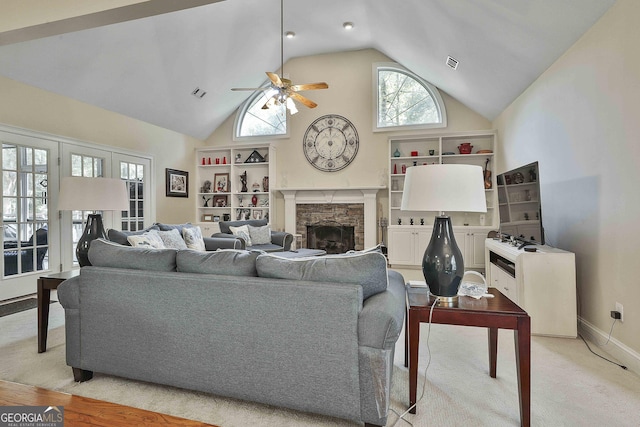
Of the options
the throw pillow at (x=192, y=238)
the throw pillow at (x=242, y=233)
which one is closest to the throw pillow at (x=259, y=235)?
the throw pillow at (x=242, y=233)

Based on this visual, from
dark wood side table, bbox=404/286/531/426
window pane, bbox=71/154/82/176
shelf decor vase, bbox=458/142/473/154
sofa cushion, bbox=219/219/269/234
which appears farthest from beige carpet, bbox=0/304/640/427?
shelf decor vase, bbox=458/142/473/154

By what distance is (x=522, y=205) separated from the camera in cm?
338

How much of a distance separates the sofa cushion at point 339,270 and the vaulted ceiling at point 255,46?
183 centimetres

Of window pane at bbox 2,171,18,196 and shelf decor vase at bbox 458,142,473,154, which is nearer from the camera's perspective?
window pane at bbox 2,171,18,196

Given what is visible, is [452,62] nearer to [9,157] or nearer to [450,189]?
[450,189]

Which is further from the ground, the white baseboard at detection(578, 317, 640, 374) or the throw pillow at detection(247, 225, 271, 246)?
the throw pillow at detection(247, 225, 271, 246)

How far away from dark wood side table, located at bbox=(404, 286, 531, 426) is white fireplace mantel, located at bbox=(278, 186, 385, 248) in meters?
4.32

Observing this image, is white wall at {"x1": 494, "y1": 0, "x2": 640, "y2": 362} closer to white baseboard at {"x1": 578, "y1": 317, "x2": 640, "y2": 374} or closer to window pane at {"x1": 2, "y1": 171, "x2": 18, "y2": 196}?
white baseboard at {"x1": 578, "y1": 317, "x2": 640, "y2": 374}

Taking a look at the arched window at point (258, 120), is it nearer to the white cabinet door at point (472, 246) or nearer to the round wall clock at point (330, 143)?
the round wall clock at point (330, 143)

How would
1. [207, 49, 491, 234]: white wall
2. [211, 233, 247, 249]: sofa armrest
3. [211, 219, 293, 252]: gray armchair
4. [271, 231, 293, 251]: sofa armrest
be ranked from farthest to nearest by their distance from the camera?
[207, 49, 491, 234]: white wall, [271, 231, 293, 251]: sofa armrest, [211, 219, 293, 252]: gray armchair, [211, 233, 247, 249]: sofa armrest

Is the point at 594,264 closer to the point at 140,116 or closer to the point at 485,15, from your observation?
the point at 485,15

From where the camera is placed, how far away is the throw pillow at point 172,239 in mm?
3857

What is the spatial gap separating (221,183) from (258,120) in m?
1.49

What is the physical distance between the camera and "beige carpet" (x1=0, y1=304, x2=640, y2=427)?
172cm
